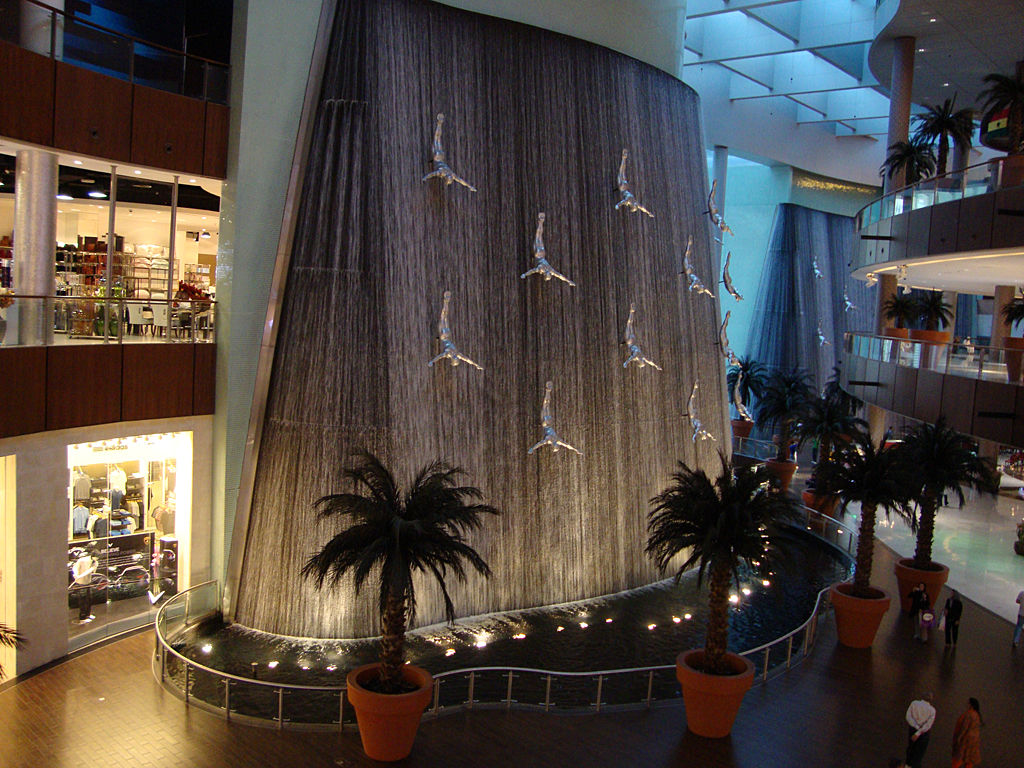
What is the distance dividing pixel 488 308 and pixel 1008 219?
916 centimetres

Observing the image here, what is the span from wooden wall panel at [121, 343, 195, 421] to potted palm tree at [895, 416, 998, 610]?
11.9 meters

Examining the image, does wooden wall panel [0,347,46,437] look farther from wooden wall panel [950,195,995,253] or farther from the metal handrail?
wooden wall panel [950,195,995,253]

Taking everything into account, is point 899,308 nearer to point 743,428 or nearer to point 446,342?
point 743,428

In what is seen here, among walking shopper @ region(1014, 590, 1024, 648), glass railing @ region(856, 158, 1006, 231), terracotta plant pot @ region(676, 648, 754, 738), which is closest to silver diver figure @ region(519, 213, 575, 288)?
terracotta plant pot @ region(676, 648, 754, 738)

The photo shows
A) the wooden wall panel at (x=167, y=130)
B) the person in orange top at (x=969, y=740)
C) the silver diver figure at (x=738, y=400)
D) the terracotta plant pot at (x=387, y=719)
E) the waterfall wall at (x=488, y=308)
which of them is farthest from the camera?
the silver diver figure at (x=738, y=400)

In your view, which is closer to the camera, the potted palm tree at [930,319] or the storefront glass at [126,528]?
the storefront glass at [126,528]

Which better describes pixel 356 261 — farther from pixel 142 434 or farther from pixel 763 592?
pixel 763 592

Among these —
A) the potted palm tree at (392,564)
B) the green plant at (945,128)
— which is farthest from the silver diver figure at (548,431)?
the green plant at (945,128)

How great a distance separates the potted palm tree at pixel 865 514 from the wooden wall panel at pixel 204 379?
9.98m

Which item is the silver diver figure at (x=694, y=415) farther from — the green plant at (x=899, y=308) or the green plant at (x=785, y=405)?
the green plant at (x=899, y=308)

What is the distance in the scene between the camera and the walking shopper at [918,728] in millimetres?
9297

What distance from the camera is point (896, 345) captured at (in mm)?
19438

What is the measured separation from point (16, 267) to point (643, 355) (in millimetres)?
10045

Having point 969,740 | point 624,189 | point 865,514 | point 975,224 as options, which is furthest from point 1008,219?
point 969,740
